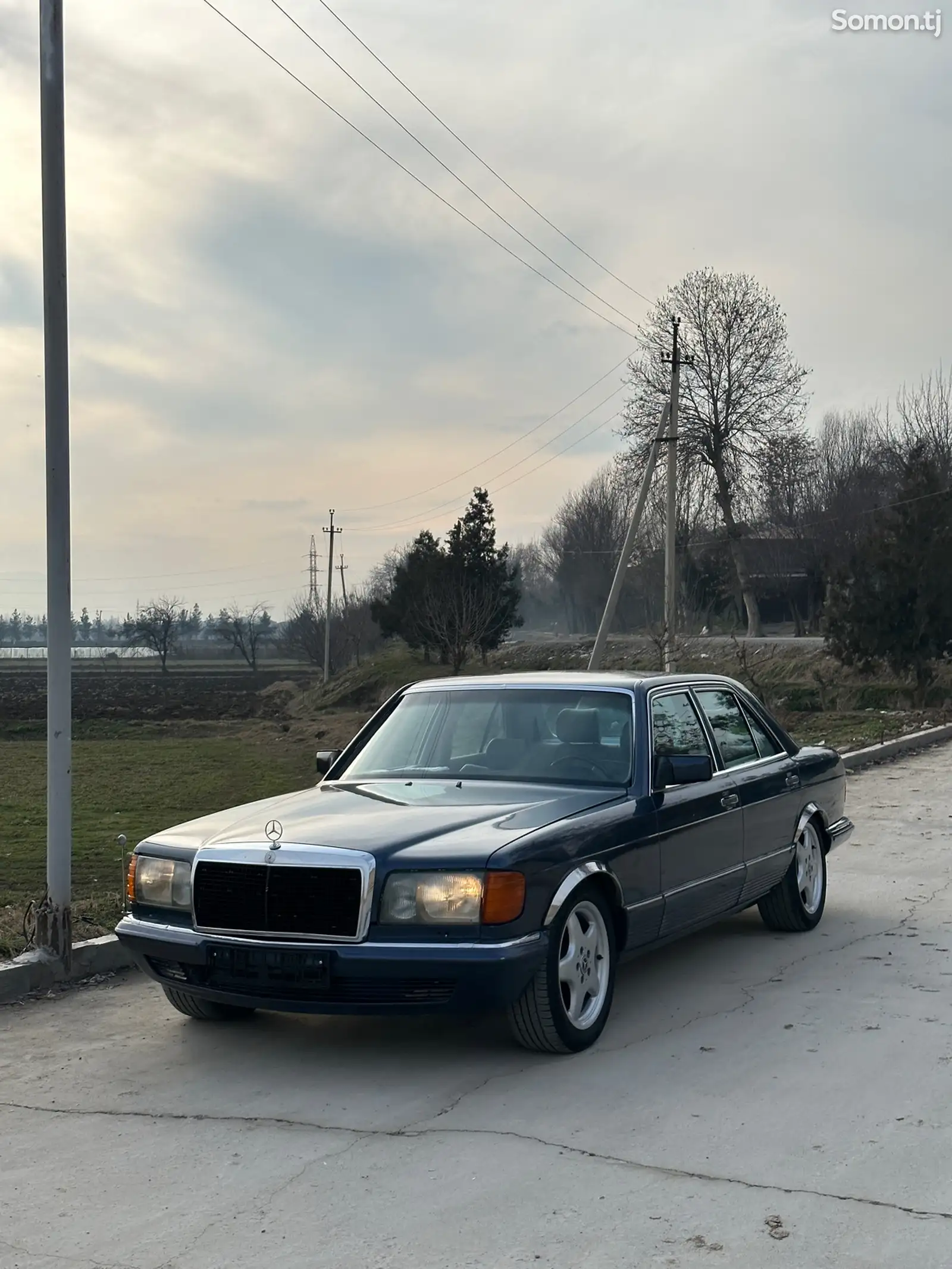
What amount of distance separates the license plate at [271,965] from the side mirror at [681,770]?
6.42 feet

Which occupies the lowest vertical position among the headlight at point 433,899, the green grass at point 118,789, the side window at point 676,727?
the green grass at point 118,789

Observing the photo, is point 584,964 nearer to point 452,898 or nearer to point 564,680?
point 452,898

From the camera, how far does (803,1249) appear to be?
11.7ft

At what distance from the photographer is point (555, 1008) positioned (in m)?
5.28

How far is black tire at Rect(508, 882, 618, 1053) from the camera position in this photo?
5.25m

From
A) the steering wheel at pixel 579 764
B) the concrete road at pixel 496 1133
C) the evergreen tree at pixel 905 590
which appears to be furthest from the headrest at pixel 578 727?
the evergreen tree at pixel 905 590

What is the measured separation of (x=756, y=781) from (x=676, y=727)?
80 cm

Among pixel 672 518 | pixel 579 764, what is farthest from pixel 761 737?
pixel 672 518

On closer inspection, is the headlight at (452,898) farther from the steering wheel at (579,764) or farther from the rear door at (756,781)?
the rear door at (756,781)

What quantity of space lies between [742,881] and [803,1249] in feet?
11.6

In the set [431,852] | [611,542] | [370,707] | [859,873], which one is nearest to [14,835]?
[859,873]

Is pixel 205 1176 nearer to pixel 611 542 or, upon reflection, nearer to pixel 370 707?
pixel 370 707

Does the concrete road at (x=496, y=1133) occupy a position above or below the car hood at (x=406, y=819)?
below

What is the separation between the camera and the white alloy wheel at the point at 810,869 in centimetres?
787
